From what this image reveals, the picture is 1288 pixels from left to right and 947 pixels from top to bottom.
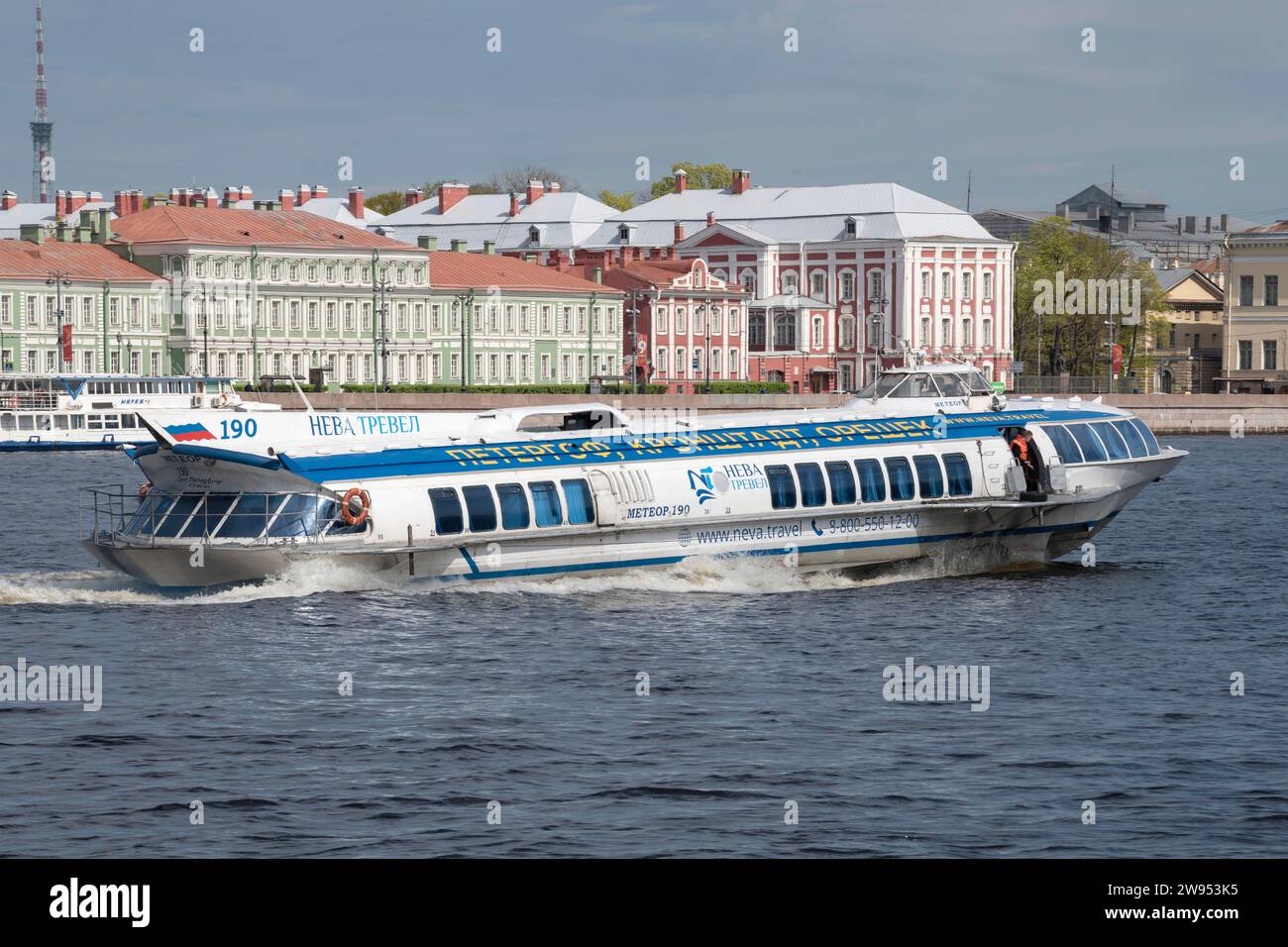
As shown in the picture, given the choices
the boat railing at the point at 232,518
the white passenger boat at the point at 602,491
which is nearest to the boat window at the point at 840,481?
the white passenger boat at the point at 602,491

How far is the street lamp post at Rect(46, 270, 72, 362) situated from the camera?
4434 inches

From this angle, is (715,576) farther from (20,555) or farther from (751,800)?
(20,555)

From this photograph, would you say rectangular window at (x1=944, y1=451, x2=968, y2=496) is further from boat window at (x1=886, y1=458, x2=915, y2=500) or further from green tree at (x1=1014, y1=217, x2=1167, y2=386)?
green tree at (x1=1014, y1=217, x2=1167, y2=386)

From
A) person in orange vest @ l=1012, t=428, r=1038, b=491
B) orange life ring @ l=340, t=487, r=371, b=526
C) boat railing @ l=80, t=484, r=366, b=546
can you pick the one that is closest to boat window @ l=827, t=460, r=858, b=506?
person in orange vest @ l=1012, t=428, r=1038, b=491

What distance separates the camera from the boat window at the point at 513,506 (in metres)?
30.6

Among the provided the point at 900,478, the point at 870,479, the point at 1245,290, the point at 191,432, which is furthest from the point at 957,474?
the point at 1245,290

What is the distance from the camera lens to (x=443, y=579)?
100 ft

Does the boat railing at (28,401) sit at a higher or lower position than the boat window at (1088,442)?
higher

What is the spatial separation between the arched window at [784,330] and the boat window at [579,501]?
118 metres

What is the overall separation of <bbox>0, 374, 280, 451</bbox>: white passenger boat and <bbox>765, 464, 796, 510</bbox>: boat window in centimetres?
6677

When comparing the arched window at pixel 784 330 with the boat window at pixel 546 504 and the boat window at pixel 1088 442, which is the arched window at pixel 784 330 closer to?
the boat window at pixel 1088 442

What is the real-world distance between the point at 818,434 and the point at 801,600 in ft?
11.4

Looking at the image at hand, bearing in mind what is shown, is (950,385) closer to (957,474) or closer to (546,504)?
(957,474)

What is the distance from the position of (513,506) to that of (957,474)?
843 cm
